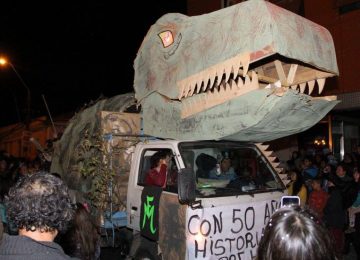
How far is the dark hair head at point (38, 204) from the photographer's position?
7.00ft

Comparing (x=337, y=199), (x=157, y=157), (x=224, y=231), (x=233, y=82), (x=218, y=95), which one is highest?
(x=233, y=82)

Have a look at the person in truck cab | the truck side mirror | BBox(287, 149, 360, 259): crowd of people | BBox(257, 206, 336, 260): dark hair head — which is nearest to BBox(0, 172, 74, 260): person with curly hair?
BBox(257, 206, 336, 260): dark hair head

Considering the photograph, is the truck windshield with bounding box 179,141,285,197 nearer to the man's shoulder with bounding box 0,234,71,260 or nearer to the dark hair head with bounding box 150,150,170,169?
the dark hair head with bounding box 150,150,170,169

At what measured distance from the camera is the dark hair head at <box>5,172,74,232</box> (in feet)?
7.00

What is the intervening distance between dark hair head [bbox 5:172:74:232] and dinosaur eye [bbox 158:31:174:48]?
11.9ft

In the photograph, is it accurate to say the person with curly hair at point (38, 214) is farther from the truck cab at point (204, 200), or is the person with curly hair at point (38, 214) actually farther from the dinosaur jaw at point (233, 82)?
the dinosaur jaw at point (233, 82)

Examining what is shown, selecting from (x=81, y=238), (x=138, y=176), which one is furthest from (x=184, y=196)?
(x=138, y=176)

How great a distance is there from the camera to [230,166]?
17.5ft

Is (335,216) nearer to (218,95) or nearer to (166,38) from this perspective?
(218,95)

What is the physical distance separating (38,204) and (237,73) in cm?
294

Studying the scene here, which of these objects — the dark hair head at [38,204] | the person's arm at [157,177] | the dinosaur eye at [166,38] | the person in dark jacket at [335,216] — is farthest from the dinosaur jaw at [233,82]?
the dark hair head at [38,204]

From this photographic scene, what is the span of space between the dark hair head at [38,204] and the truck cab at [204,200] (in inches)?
78.7

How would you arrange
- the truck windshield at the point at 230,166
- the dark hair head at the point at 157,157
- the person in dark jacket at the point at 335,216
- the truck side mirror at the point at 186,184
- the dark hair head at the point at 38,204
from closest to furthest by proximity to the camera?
the dark hair head at the point at 38,204 < the truck side mirror at the point at 186,184 < the truck windshield at the point at 230,166 < the dark hair head at the point at 157,157 < the person in dark jacket at the point at 335,216

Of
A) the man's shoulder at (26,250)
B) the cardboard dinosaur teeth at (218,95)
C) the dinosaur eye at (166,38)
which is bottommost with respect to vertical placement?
the man's shoulder at (26,250)
